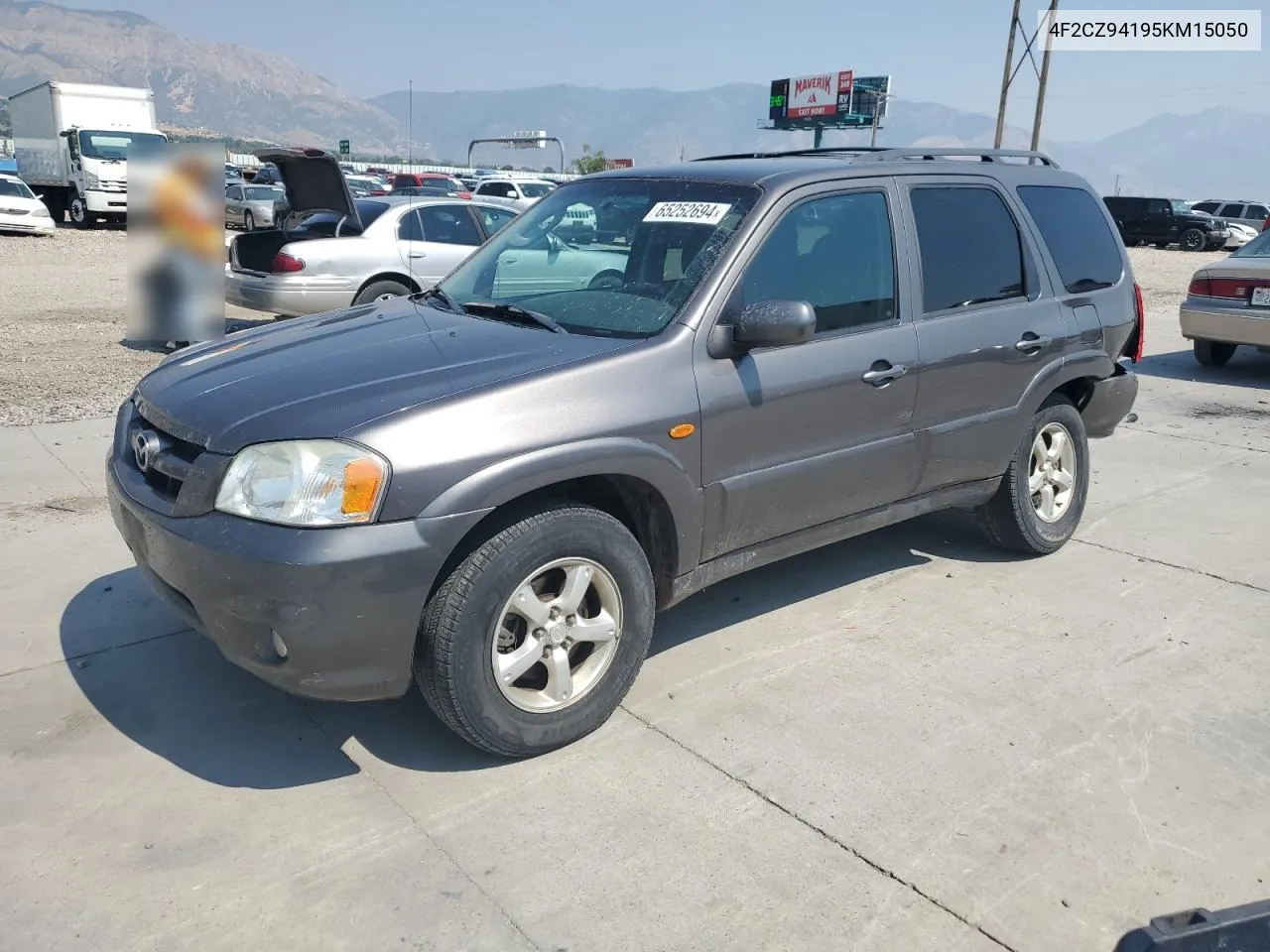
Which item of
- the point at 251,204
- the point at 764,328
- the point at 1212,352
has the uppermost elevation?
the point at 764,328

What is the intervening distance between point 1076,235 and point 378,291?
→ 7.14 m

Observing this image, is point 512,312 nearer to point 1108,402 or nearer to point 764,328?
point 764,328

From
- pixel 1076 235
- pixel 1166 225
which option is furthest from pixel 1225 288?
pixel 1166 225

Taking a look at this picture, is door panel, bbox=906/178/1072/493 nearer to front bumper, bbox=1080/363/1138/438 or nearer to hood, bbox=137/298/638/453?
front bumper, bbox=1080/363/1138/438

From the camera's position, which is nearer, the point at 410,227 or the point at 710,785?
the point at 710,785

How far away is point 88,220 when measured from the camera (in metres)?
26.1

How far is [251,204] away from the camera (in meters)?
28.6

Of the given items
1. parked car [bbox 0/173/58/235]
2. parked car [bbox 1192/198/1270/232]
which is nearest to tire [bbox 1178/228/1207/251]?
parked car [bbox 1192/198/1270/232]

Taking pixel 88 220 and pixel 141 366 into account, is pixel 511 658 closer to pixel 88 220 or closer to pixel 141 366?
pixel 141 366

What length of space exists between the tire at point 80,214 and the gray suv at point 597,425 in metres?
25.5

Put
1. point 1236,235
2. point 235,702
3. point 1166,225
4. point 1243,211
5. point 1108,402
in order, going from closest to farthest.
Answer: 1. point 235,702
2. point 1108,402
3. point 1166,225
4. point 1236,235
5. point 1243,211

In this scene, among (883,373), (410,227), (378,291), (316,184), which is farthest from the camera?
(410,227)

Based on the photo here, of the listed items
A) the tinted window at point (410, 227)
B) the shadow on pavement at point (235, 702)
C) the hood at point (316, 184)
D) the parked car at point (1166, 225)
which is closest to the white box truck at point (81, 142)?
the hood at point (316, 184)

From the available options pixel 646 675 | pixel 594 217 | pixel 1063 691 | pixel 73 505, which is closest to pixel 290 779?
pixel 646 675
